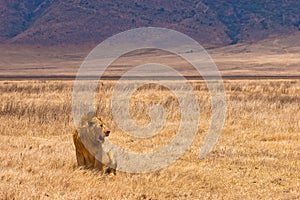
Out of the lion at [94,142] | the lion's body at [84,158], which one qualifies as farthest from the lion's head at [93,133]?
the lion's body at [84,158]

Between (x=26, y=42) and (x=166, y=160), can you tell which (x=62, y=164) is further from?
(x=26, y=42)

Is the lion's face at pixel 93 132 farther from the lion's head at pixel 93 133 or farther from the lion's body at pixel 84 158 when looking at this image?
the lion's body at pixel 84 158

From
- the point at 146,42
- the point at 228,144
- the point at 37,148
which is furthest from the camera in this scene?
the point at 146,42

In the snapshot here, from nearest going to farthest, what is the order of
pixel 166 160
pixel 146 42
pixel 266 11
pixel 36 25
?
pixel 166 160
pixel 146 42
pixel 36 25
pixel 266 11

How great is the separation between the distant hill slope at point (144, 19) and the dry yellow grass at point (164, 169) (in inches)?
4088

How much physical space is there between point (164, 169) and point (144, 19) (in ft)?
403

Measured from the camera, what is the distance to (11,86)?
3266 cm

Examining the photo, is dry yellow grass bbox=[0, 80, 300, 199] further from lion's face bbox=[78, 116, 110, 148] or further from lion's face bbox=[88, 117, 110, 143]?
lion's face bbox=[88, 117, 110, 143]

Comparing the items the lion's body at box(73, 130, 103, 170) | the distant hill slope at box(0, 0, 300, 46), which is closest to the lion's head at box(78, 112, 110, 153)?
the lion's body at box(73, 130, 103, 170)

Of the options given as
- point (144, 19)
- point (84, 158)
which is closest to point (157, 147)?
point (84, 158)

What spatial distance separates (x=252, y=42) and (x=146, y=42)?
25.2 meters

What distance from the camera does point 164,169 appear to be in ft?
33.7

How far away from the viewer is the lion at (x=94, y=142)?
9.42 metres

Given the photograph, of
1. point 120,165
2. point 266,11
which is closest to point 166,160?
point 120,165
